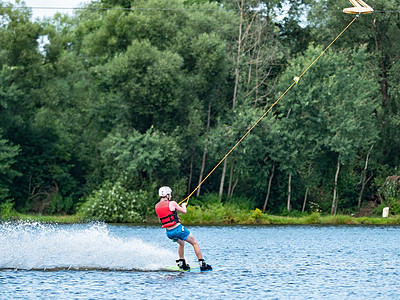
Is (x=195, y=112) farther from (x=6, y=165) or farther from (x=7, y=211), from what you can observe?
(x=7, y=211)

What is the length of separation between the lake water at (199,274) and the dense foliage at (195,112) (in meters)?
15.4

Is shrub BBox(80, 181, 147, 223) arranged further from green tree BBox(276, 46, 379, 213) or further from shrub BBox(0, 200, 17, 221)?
green tree BBox(276, 46, 379, 213)

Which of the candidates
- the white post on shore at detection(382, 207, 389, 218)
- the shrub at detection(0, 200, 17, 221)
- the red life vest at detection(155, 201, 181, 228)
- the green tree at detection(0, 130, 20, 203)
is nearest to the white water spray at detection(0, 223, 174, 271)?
the red life vest at detection(155, 201, 181, 228)

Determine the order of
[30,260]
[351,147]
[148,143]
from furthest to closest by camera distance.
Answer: [351,147], [148,143], [30,260]

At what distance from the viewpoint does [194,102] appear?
42.7 meters

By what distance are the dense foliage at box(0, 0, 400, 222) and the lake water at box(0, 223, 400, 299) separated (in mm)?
15362

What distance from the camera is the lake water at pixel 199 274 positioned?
573 inches

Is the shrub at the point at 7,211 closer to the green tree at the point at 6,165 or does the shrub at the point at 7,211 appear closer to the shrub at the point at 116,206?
the green tree at the point at 6,165

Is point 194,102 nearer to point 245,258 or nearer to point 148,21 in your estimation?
point 148,21

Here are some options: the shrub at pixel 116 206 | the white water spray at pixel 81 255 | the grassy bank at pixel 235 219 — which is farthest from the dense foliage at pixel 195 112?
the white water spray at pixel 81 255

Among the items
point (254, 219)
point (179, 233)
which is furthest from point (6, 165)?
point (179, 233)

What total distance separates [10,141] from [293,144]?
16725mm

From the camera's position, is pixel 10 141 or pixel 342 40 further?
pixel 342 40

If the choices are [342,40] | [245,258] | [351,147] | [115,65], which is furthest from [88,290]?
[342,40]
